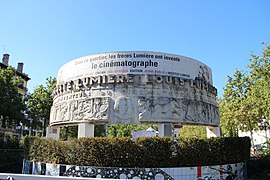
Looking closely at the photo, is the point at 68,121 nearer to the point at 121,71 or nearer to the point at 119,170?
the point at 121,71

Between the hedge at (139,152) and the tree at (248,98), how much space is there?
884cm

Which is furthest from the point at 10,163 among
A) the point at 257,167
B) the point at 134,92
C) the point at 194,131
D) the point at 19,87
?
the point at 19,87

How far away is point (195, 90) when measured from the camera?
20.0m

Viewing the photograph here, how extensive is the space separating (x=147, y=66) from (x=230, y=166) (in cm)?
929

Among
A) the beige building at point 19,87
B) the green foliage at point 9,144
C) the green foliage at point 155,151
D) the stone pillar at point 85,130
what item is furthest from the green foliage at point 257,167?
the beige building at point 19,87

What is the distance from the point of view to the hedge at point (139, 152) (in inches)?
523

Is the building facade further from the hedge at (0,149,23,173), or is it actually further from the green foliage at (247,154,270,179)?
the hedge at (0,149,23,173)

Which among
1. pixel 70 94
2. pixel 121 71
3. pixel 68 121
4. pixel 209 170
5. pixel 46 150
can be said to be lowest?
pixel 209 170

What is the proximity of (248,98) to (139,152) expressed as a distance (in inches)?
884

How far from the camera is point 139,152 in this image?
1327cm

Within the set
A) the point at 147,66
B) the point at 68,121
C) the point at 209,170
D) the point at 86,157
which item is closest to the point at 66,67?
the point at 68,121

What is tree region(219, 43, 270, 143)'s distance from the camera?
947 inches

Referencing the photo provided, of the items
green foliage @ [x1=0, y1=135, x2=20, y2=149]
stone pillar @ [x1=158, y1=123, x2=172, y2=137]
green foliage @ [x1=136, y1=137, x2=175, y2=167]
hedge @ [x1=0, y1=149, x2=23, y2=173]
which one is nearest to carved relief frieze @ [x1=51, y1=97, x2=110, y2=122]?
stone pillar @ [x1=158, y1=123, x2=172, y2=137]

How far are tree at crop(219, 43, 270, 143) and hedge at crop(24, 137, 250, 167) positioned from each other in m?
8.84
